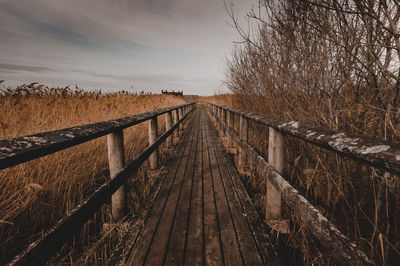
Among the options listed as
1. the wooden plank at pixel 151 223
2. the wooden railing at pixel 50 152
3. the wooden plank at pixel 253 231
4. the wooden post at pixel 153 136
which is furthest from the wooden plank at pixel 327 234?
the wooden post at pixel 153 136

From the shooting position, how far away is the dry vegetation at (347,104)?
63.7 inches

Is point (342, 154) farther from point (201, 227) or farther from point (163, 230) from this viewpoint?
point (163, 230)

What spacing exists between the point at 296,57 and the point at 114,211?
3185 mm

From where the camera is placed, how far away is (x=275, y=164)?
1.87 metres

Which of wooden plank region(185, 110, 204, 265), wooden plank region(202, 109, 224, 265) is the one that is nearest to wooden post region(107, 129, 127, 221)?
wooden plank region(185, 110, 204, 265)

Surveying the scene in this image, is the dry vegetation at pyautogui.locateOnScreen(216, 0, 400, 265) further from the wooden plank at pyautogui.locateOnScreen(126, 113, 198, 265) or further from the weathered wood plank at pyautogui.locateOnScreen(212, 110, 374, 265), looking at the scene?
the wooden plank at pyautogui.locateOnScreen(126, 113, 198, 265)

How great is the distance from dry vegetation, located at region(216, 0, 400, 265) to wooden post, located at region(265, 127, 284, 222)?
229mm

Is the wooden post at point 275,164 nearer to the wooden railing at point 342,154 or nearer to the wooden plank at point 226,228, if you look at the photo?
the wooden railing at point 342,154

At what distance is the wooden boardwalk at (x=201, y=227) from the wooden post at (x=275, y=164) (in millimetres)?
196

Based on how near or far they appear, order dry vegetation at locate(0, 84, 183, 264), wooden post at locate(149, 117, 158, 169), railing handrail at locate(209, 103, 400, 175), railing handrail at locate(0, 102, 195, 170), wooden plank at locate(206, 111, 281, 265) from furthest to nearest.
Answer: wooden post at locate(149, 117, 158, 169) < dry vegetation at locate(0, 84, 183, 264) < wooden plank at locate(206, 111, 281, 265) < railing handrail at locate(0, 102, 195, 170) < railing handrail at locate(209, 103, 400, 175)

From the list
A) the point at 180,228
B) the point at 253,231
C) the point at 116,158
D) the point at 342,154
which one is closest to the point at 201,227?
the point at 180,228

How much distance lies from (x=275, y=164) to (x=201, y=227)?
99cm

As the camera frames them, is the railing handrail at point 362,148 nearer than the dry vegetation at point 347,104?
Yes

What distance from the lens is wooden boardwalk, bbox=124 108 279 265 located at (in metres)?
1.58
